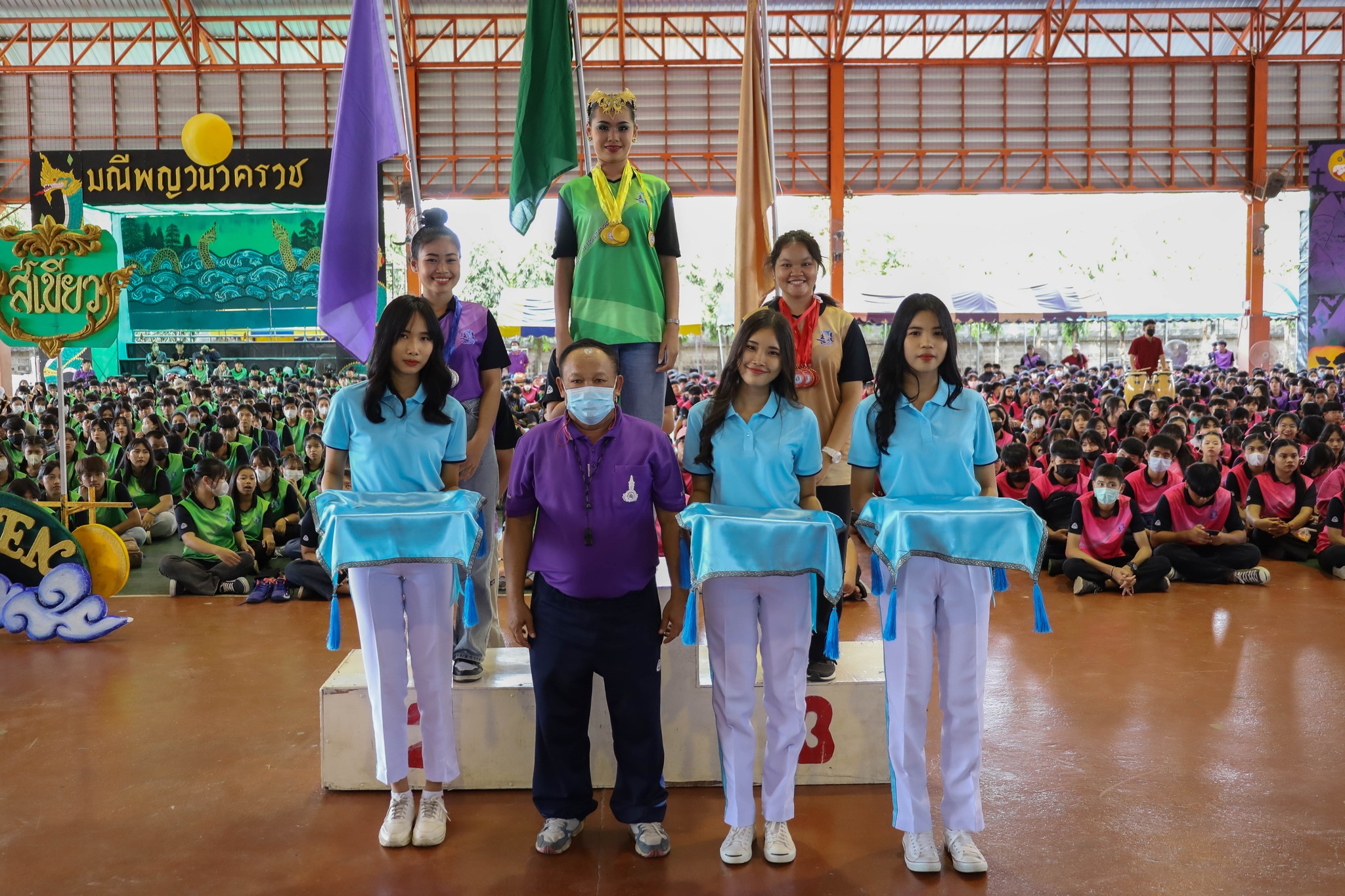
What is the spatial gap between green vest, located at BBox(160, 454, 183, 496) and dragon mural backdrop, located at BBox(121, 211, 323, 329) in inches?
401

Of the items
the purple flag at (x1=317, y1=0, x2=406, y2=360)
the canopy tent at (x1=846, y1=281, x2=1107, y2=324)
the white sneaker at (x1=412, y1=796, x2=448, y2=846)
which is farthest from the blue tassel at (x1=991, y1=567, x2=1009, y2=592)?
the canopy tent at (x1=846, y1=281, x2=1107, y2=324)

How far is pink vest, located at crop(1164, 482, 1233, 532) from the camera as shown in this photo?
615cm

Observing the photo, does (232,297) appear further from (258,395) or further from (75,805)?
(75,805)

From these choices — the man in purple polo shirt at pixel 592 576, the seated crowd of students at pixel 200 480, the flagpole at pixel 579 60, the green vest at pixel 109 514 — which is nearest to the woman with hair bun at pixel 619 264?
the flagpole at pixel 579 60

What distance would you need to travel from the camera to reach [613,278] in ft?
10.4

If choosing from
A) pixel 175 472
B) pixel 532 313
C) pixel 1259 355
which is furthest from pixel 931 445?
pixel 1259 355

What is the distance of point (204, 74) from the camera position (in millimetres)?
17000

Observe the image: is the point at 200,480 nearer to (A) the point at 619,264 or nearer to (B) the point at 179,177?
(A) the point at 619,264

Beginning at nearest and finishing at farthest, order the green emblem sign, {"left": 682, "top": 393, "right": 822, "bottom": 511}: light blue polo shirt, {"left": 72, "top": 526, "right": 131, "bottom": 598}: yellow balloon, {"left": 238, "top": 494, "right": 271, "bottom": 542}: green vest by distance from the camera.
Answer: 1. {"left": 682, "top": 393, "right": 822, "bottom": 511}: light blue polo shirt
2. {"left": 72, "top": 526, "right": 131, "bottom": 598}: yellow balloon
3. the green emblem sign
4. {"left": 238, "top": 494, "right": 271, "bottom": 542}: green vest

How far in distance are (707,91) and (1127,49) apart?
639 centimetres

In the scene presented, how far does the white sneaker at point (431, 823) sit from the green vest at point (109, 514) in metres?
4.93

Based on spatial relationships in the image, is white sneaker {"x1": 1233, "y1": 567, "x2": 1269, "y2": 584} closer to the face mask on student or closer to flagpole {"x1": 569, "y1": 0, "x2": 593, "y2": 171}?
flagpole {"x1": 569, "y1": 0, "x2": 593, "y2": 171}

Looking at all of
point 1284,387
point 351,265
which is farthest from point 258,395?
point 1284,387

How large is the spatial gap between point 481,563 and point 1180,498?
15.1ft
